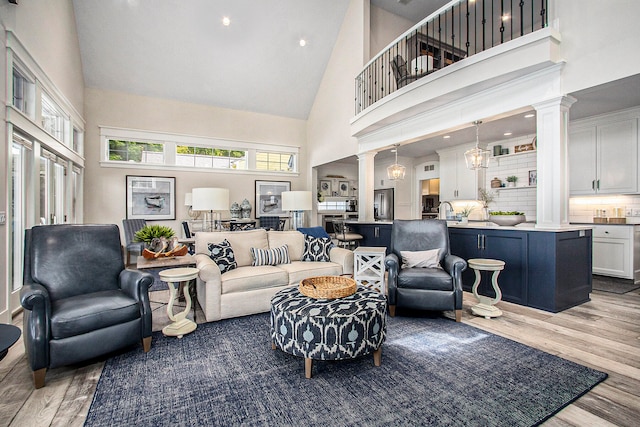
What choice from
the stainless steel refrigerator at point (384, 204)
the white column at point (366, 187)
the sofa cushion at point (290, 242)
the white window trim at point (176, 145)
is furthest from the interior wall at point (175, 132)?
the sofa cushion at point (290, 242)

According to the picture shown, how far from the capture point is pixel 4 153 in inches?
117

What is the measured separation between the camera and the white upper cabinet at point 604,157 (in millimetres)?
4598

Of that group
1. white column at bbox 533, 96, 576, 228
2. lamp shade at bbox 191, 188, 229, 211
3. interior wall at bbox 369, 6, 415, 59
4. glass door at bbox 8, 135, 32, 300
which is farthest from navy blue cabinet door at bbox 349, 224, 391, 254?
glass door at bbox 8, 135, 32, 300

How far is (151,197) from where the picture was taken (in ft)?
22.7

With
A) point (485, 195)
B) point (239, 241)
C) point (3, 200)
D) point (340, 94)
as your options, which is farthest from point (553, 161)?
point (3, 200)

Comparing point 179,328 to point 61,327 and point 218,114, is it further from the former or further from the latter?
point 218,114

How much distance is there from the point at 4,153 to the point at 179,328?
241 cm

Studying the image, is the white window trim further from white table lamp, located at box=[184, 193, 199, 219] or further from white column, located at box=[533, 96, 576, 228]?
white column, located at box=[533, 96, 576, 228]

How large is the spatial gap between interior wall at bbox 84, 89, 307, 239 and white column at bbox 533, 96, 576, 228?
6.04m

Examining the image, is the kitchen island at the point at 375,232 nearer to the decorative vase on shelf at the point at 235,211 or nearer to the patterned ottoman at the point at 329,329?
the decorative vase on shelf at the point at 235,211

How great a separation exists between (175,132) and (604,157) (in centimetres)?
841

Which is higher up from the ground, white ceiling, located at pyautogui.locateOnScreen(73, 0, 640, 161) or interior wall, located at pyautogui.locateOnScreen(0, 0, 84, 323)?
white ceiling, located at pyautogui.locateOnScreen(73, 0, 640, 161)

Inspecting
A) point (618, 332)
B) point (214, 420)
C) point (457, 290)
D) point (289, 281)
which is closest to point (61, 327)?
point (214, 420)

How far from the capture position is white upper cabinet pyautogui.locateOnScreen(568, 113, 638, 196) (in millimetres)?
4598
